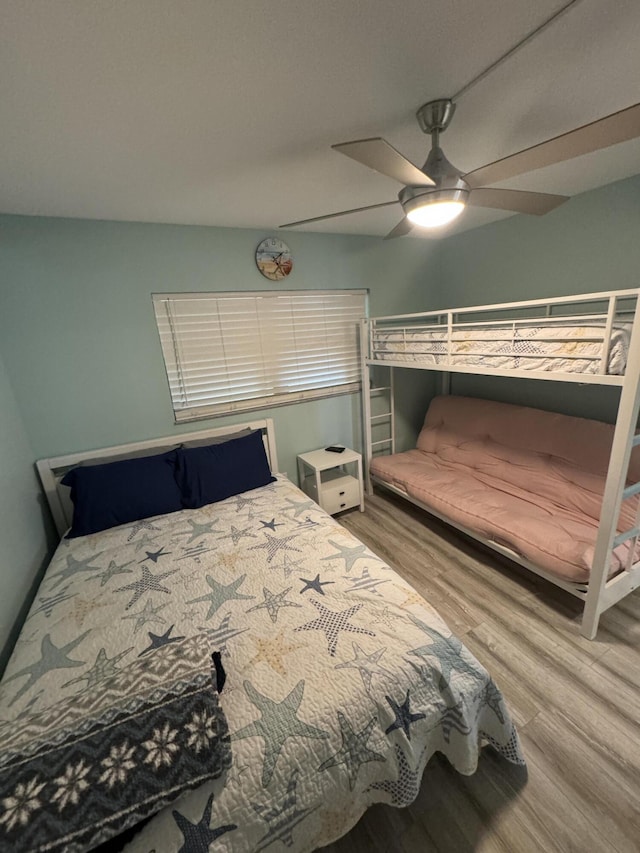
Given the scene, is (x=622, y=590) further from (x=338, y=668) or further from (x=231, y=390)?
(x=231, y=390)

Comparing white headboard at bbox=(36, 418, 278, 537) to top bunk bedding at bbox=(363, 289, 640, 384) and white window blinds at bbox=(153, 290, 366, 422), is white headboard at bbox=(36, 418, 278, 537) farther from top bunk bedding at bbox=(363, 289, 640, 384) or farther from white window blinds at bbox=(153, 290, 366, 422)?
top bunk bedding at bbox=(363, 289, 640, 384)

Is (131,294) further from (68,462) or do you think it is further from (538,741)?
(538,741)

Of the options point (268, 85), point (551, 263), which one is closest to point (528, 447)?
point (551, 263)

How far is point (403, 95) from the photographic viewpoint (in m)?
1.13

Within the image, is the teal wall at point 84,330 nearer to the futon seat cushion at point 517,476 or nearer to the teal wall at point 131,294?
the teal wall at point 131,294

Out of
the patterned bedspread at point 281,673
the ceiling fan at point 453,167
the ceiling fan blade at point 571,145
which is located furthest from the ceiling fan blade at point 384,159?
the patterned bedspread at point 281,673

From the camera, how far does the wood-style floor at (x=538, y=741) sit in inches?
41.5

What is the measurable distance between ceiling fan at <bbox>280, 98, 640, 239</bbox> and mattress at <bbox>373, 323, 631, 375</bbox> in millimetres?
597

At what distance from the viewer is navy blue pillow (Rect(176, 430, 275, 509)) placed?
219cm

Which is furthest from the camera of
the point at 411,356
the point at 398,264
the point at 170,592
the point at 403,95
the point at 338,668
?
the point at 398,264

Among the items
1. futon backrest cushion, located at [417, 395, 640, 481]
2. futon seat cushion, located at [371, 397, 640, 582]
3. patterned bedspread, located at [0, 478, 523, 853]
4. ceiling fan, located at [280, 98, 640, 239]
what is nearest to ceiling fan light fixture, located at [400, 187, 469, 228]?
ceiling fan, located at [280, 98, 640, 239]

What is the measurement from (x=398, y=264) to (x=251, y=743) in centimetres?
344

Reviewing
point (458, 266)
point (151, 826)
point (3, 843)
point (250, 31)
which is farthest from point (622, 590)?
point (458, 266)

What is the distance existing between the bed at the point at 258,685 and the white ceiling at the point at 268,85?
174 centimetres
